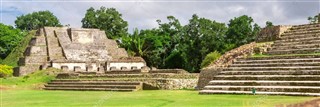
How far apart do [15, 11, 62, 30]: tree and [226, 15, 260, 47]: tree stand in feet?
110

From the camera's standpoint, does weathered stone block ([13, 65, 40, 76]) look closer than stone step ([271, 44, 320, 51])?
No

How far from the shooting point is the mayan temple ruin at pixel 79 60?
27844 millimetres

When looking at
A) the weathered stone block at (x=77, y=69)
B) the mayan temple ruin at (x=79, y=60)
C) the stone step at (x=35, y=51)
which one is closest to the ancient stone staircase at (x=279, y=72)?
the mayan temple ruin at (x=79, y=60)

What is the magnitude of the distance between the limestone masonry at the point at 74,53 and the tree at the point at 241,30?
8198 mm

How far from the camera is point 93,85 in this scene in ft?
84.6

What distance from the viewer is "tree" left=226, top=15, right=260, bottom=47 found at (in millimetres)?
44281

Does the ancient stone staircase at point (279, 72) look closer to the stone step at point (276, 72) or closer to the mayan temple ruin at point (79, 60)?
the stone step at point (276, 72)

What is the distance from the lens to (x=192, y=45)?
46188mm

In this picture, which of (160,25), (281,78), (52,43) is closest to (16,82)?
(52,43)

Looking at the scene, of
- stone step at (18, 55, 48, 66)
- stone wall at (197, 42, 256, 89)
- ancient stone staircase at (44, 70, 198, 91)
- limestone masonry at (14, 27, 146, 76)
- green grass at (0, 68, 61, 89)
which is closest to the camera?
stone wall at (197, 42, 256, 89)

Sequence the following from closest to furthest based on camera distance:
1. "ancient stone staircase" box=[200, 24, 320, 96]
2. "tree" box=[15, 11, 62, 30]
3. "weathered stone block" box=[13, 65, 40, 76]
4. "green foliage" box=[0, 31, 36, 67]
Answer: "ancient stone staircase" box=[200, 24, 320, 96] → "weathered stone block" box=[13, 65, 40, 76] → "green foliage" box=[0, 31, 36, 67] → "tree" box=[15, 11, 62, 30]

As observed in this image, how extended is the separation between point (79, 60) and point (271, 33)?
2308 centimetres

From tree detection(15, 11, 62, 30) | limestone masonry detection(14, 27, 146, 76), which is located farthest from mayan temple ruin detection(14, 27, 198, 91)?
tree detection(15, 11, 62, 30)

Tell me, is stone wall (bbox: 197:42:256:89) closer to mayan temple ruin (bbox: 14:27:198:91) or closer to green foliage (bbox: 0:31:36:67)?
mayan temple ruin (bbox: 14:27:198:91)
